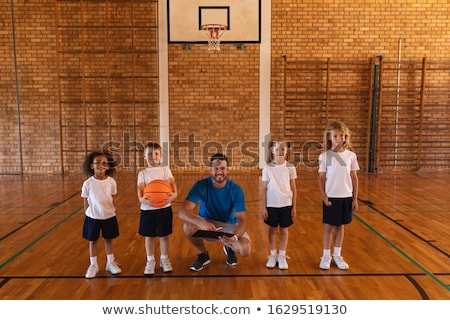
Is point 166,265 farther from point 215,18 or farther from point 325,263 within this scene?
point 215,18

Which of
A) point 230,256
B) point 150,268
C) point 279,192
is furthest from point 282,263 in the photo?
point 150,268

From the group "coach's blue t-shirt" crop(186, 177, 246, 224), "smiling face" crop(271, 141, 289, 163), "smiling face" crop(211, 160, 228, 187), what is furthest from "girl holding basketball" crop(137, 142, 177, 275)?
"smiling face" crop(271, 141, 289, 163)

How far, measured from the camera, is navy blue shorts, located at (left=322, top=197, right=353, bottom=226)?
3.65 meters

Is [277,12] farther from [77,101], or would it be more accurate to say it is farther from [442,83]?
[77,101]

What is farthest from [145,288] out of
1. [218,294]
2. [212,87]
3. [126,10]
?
[126,10]

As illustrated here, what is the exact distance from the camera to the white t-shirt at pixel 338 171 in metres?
3.64

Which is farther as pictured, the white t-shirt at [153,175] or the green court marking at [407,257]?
the white t-shirt at [153,175]


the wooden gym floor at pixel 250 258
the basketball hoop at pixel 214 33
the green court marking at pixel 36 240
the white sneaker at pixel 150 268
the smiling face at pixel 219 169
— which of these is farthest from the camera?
the basketball hoop at pixel 214 33

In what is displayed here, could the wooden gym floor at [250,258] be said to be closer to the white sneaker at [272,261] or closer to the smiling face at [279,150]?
the white sneaker at [272,261]

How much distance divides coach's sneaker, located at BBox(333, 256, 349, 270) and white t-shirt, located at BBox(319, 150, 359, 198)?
1.97 feet

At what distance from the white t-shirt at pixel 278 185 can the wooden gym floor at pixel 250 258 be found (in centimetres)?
63

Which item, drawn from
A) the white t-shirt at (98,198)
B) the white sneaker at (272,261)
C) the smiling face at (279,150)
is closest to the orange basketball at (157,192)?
the white t-shirt at (98,198)

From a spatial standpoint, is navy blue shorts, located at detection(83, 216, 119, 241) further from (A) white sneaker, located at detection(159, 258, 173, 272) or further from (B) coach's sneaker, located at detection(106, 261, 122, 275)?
(A) white sneaker, located at detection(159, 258, 173, 272)

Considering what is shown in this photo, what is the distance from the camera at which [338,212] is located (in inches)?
143
